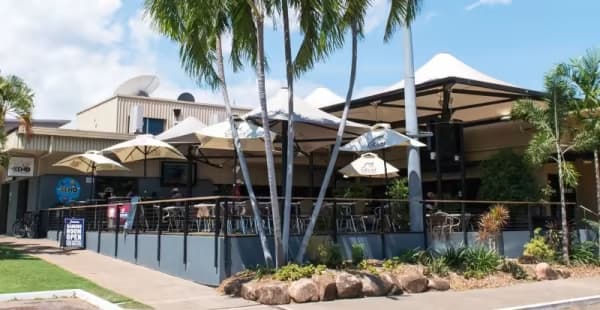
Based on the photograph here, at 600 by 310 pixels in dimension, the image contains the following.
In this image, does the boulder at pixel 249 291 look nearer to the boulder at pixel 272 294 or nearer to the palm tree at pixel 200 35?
the boulder at pixel 272 294

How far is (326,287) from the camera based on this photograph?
975 centimetres

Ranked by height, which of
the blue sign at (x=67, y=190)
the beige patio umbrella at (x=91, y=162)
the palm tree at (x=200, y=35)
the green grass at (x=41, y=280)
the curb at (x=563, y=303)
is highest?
the palm tree at (x=200, y=35)

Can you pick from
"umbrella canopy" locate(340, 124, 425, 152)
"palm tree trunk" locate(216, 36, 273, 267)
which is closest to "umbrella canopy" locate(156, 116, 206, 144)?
"palm tree trunk" locate(216, 36, 273, 267)

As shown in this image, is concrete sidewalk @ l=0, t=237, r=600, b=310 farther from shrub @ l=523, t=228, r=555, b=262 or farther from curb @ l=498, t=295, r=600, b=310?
shrub @ l=523, t=228, r=555, b=262

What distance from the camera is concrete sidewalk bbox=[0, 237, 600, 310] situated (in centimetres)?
929

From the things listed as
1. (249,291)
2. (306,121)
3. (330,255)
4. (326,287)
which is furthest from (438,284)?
(306,121)

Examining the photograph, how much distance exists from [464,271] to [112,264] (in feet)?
26.5

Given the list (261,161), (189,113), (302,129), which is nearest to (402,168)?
(261,161)

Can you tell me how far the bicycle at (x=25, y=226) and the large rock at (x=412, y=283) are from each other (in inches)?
596

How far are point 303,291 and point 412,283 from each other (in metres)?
2.46

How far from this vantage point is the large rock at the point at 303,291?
948 cm

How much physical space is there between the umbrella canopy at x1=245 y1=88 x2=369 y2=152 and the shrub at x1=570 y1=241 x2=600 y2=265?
21.8 ft

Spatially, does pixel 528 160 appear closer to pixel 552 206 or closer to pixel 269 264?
pixel 552 206

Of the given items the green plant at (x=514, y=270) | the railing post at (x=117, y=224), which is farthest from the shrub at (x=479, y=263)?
the railing post at (x=117, y=224)
